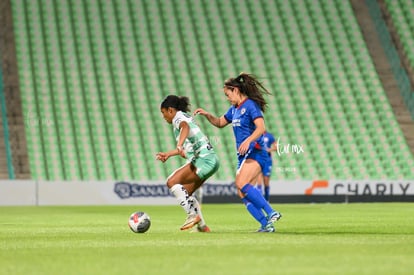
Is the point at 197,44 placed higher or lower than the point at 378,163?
higher

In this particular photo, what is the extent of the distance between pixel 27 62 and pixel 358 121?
418 inches

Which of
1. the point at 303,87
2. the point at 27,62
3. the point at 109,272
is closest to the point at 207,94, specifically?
the point at 303,87

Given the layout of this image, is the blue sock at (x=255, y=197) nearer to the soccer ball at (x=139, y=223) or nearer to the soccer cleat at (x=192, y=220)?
the soccer cleat at (x=192, y=220)

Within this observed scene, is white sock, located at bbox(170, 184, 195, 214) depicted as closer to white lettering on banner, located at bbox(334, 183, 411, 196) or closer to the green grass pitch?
the green grass pitch

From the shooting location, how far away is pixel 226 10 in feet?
109

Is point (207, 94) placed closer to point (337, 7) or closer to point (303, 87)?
point (303, 87)

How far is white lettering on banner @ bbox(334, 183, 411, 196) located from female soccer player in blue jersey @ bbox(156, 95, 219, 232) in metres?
14.1

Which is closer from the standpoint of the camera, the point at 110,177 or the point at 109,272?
the point at 109,272

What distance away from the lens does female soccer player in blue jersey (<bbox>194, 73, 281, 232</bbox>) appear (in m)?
10.7

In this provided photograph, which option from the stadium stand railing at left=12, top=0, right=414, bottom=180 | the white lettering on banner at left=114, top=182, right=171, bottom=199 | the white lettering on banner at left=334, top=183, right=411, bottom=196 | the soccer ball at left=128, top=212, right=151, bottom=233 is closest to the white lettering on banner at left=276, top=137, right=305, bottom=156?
the stadium stand railing at left=12, top=0, right=414, bottom=180

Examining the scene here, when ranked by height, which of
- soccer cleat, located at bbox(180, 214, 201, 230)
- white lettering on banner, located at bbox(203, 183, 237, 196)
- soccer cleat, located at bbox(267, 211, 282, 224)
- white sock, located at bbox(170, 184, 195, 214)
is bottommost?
soccer cleat, located at bbox(267, 211, 282, 224)

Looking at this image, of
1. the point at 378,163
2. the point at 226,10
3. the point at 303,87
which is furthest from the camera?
the point at 226,10

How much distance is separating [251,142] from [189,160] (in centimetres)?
108

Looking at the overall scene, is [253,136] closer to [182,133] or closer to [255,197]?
[255,197]
